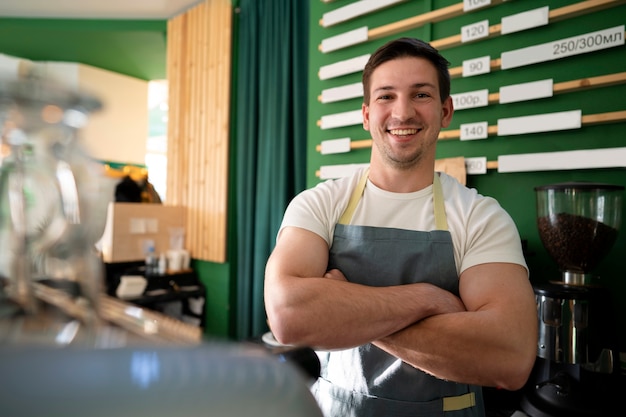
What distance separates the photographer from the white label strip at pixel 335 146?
2553mm

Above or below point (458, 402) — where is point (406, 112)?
above

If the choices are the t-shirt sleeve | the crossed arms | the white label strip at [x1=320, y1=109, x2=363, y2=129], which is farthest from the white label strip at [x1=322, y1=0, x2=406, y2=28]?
the crossed arms

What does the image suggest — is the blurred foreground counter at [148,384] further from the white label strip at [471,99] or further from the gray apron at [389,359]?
the white label strip at [471,99]

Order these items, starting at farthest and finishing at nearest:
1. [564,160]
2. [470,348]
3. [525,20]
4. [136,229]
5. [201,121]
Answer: [201,121] < [136,229] < [525,20] < [564,160] < [470,348]

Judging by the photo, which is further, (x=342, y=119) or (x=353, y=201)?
(x=342, y=119)

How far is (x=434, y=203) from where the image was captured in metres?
1.40

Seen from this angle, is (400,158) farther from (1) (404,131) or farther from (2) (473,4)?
(2) (473,4)

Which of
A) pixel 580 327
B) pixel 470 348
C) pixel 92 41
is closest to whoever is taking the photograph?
pixel 470 348

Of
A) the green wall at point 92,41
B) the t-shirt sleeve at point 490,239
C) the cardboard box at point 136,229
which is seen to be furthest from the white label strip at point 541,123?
the green wall at point 92,41

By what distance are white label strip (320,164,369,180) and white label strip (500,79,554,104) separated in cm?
82

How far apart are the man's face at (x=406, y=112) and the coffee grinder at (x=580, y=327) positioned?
52 cm

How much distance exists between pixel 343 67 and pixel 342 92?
0.15 metres

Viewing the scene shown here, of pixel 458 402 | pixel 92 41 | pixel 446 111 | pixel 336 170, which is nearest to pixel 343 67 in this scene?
pixel 336 170

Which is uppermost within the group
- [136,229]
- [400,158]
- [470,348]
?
[400,158]
